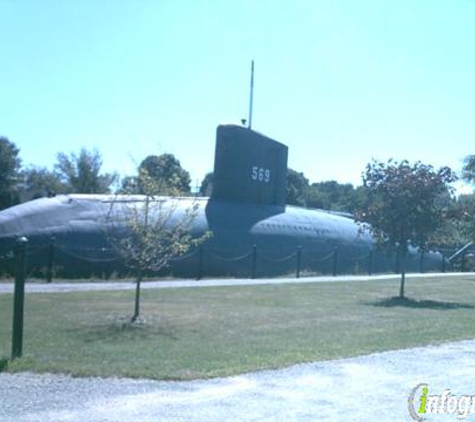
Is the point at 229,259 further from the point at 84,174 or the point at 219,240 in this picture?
the point at 84,174

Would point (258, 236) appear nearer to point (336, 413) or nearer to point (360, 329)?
point (360, 329)

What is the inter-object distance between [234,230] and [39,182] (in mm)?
43355

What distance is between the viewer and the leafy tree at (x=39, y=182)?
6544cm

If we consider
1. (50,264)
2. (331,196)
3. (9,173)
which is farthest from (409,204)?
(331,196)

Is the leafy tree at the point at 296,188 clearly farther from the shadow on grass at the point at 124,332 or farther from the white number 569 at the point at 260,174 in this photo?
the shadow on grass at the point at 124,332

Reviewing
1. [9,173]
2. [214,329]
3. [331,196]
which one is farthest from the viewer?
[331,196]

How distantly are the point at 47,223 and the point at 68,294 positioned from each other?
21.8ft

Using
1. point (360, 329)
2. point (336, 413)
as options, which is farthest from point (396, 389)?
point (360, 329)

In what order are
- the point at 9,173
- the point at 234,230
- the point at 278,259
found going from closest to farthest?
the point at 234,230
the point at 278,259
the point at 9,173

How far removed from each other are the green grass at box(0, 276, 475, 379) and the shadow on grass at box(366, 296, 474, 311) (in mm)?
27

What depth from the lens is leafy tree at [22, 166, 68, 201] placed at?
6544 cm

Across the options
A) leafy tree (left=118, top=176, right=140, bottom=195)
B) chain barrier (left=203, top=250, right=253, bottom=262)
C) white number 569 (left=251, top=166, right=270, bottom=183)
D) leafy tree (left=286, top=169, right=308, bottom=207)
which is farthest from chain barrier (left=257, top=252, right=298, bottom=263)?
leafy tree (left=286, top=169, right=308, bottom=207)

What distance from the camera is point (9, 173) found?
203 ft

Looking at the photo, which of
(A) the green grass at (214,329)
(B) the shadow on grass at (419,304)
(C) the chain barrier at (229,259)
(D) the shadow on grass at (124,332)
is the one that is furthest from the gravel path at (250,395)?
(C) the chain barrier at (229,259)
